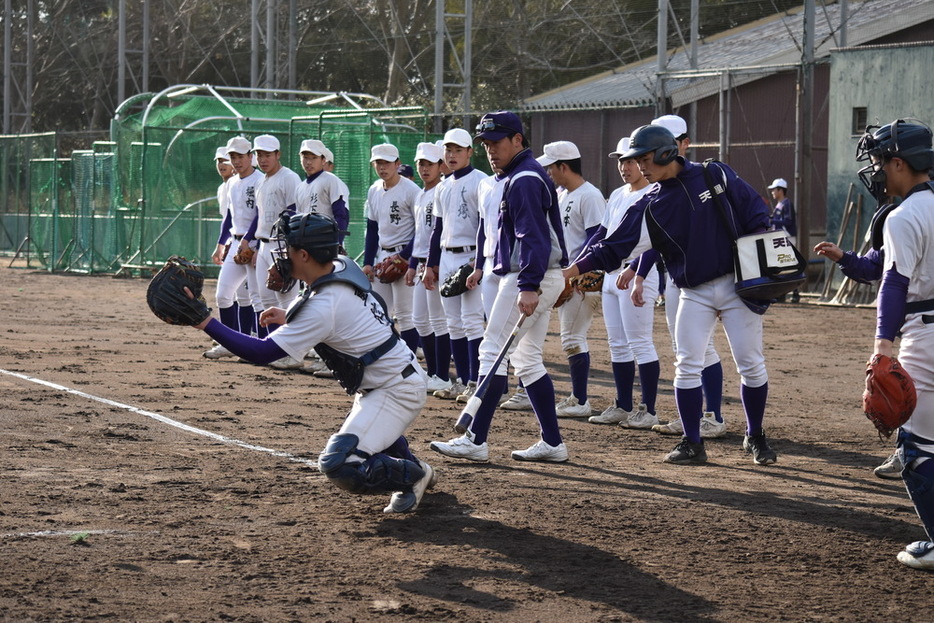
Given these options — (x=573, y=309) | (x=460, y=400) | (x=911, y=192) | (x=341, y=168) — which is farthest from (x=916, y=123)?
(x=341, y=168)

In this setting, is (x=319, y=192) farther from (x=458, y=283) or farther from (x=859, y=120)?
(x=859, y=120)

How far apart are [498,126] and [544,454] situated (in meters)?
2.05

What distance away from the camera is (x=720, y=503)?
6.58m

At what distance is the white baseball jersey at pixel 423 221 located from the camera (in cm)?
1117

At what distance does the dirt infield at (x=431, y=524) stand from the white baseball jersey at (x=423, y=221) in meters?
1.83

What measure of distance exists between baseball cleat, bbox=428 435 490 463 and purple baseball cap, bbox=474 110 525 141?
6.13 feet

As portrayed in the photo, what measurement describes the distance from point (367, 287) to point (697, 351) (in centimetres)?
244

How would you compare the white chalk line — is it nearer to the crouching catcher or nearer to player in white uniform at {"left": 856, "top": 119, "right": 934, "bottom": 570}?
the crouching catcher

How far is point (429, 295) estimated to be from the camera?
11.2 metres

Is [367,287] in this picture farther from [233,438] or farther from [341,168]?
[341,168]

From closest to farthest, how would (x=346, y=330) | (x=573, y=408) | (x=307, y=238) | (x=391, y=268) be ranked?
(x=307, y=238) → (x=346, y=330) → (x=573, y=408) → (x=391, y=268)

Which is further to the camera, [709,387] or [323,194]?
[323,194]

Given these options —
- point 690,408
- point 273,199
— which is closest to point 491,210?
point 690,408

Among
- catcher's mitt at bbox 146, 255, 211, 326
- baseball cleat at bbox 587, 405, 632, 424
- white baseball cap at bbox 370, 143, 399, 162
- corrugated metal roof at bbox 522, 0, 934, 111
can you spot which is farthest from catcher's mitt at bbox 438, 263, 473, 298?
corrugated metal roof at bbox 522, 0, 934, 111
